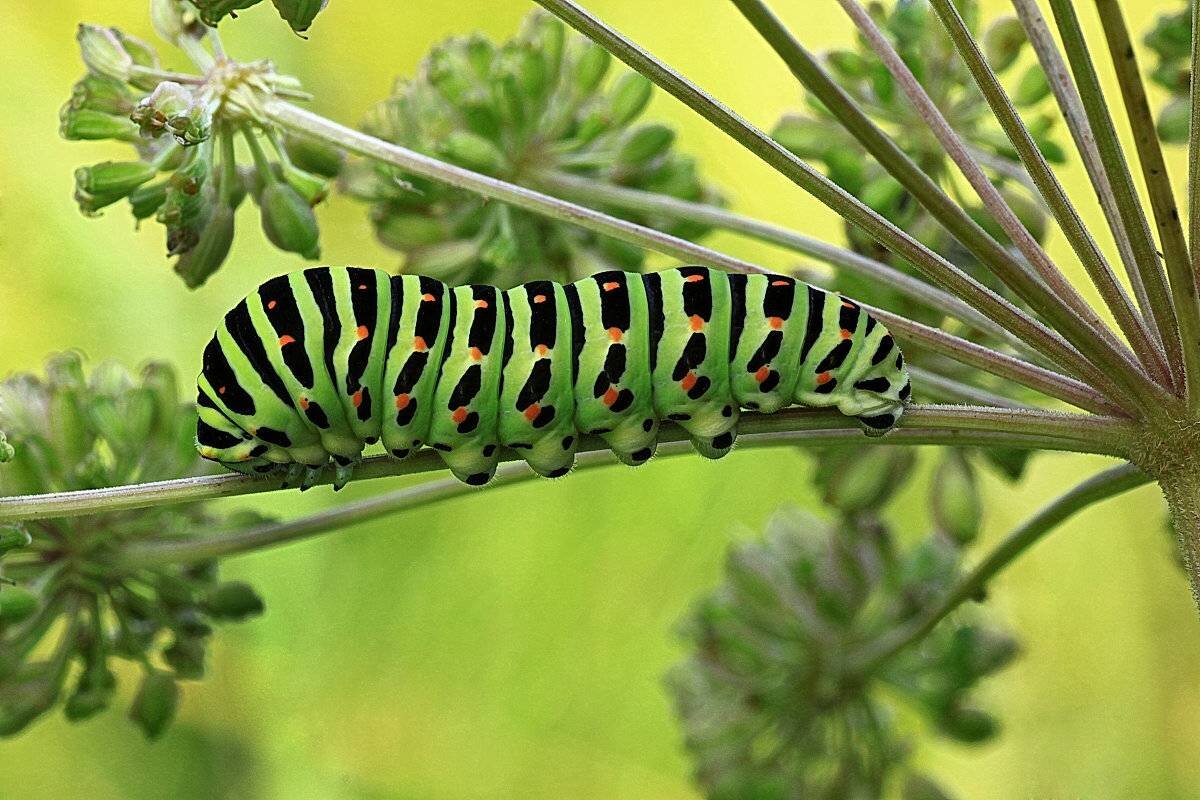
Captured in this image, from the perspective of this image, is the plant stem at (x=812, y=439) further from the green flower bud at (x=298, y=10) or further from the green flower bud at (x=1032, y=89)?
the green flower bud at (x=1032, y=89)

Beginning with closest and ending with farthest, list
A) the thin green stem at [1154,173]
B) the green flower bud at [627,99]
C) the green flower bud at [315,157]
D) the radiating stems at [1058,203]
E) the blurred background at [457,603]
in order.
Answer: the thin green stem at [1154,173]
the radiating stems at [1058,203]
the green flower bud at [315,157]
the green flower bud at [627,99]
the blurred background at [457,603]

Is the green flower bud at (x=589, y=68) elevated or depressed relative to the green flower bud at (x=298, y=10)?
elevated

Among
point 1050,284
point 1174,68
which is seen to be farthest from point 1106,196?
point 1174,68

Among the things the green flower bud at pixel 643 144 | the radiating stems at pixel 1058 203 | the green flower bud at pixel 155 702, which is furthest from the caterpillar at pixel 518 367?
the green flower bud at pixel 155 702

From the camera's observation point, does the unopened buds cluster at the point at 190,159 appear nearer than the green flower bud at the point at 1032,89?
Yes

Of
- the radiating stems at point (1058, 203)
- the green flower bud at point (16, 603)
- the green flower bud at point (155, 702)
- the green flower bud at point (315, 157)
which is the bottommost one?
the green flower bud at point (155, 702)

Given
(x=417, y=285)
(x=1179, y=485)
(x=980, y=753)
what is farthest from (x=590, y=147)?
(x=980, y=753)
